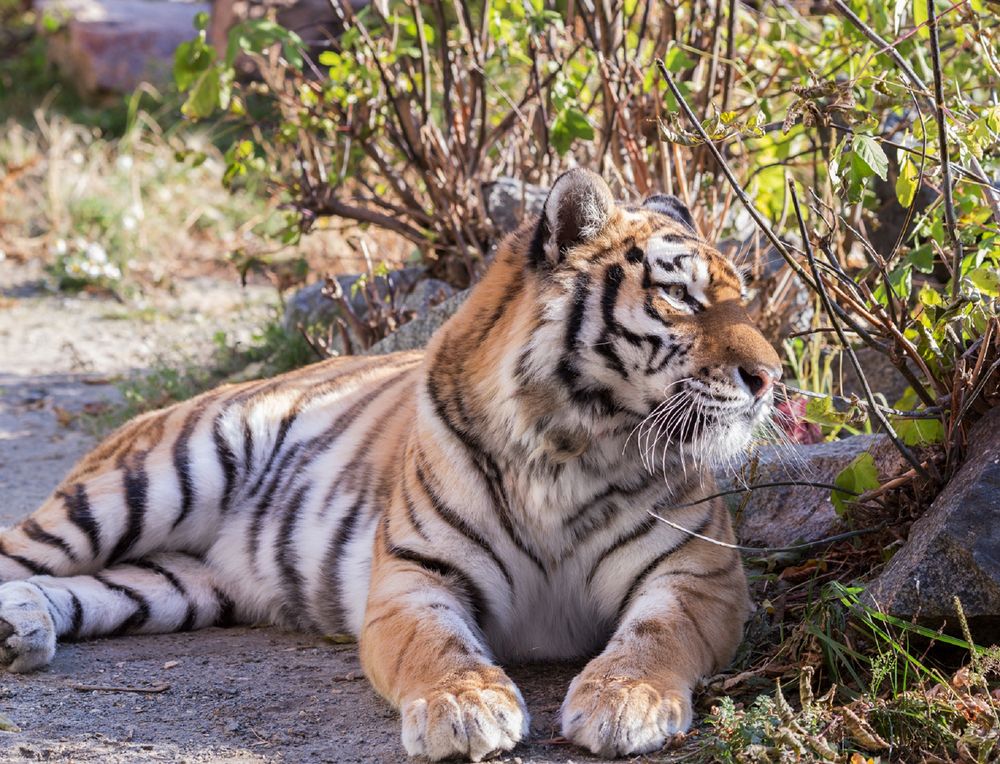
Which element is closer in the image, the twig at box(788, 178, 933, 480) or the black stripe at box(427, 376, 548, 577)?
the twig at box(788, 178, 933, 480)

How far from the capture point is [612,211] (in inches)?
114

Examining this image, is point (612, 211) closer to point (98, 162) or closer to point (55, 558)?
point (55, 558)

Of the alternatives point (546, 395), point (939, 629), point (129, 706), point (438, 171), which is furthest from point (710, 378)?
point (438, 171)

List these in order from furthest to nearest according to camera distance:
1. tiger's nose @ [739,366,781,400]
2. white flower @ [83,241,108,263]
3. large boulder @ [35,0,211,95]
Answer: large boulder @ [35,0,211,95] < white flower @ [83,241,108,263] < tiger's nose @ [739,366,781,400]

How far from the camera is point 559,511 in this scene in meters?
2.90

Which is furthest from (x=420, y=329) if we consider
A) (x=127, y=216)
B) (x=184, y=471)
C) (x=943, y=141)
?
(x=127, y=216)

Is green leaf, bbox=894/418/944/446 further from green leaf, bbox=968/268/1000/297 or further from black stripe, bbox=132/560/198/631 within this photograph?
black stripe, bbox=132/560/198/631

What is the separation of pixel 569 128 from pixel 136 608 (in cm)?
218

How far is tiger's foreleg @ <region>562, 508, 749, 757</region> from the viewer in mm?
2393

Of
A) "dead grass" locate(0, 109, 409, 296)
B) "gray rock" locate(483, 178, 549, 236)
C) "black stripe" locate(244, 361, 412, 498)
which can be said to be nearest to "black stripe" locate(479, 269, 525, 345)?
"black stripe" locate(244, 361, 412, 498)

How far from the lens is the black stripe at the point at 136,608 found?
3514mm

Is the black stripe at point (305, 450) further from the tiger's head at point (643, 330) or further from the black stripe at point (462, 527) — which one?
the tiger's head at point (643, 330)

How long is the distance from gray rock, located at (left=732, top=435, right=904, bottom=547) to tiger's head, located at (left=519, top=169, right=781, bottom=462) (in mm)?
764

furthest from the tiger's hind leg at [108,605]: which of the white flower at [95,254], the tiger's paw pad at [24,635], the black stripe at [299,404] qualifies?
the white flower at [95,254]
